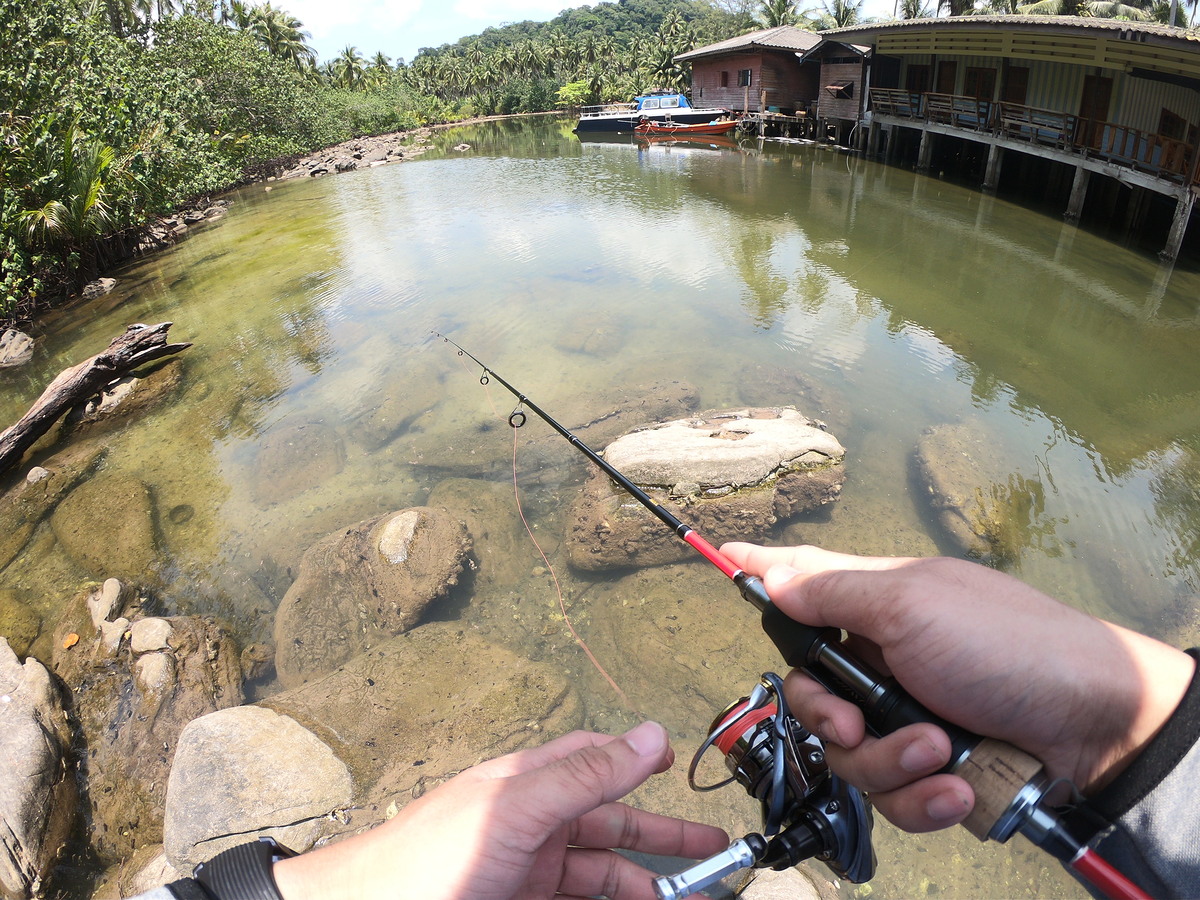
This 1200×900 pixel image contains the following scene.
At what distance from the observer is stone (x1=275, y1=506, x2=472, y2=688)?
4.50m

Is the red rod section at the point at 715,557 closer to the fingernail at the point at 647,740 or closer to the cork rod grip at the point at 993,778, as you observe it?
the fingernail at the point at 647,740

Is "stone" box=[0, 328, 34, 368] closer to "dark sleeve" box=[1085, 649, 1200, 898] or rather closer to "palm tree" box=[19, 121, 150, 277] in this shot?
"palm tree" box=[19, 121, 150, 277]

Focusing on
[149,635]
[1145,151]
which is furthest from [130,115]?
[1145,151]

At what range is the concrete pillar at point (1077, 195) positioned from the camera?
1259 cm

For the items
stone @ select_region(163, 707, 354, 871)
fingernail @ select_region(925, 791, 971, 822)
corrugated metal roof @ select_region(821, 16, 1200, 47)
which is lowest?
stone @ select_region(163, 707, 354, 871)

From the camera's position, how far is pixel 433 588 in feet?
15.4

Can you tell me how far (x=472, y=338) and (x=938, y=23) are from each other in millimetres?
14300

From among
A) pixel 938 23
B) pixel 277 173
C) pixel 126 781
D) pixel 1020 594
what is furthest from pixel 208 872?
pixel 277 173

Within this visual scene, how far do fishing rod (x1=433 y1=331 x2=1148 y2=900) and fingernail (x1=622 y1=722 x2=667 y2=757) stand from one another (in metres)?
0.22

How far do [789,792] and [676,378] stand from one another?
249 inches

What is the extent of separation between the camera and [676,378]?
774cm

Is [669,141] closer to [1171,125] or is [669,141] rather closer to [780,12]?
[780,12]

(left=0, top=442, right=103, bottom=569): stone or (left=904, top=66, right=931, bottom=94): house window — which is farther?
(left=904, top=66, right=931, bottom=94): house window

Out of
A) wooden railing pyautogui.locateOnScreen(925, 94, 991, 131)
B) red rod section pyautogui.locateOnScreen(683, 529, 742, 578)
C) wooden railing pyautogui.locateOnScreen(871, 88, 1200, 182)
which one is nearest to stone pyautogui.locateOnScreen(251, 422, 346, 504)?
red rod section pyautogui.locateOnScreen(683, 529, 742, 578)
